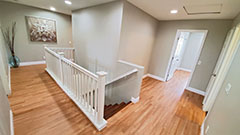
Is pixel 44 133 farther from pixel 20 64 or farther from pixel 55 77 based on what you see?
pixel 20 64

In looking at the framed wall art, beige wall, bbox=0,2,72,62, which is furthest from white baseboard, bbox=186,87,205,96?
the framed wall art

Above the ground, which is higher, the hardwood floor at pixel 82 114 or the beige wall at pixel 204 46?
the beige wall at pixel 204 46

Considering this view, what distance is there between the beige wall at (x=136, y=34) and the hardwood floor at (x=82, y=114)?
4.83 feet

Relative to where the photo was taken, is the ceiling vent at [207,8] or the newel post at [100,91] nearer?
the newel post at [100,91]

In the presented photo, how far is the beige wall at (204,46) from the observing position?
3012 millimetres

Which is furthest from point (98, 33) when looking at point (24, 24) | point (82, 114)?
point (24, 24)

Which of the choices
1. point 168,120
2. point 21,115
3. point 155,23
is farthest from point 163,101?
point 21,115

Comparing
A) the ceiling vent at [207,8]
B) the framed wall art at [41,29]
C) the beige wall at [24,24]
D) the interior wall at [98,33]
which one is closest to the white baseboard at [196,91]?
the ceiling vent at [207,8]

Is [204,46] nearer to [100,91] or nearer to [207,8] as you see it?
[207,8]

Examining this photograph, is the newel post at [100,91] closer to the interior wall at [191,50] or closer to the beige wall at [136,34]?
the beige wall at [136,34]

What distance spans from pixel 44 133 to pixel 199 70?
4.74 metres

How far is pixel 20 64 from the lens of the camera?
4285 mm

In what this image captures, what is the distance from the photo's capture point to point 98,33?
10.5 feet

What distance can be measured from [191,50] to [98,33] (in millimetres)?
6215
